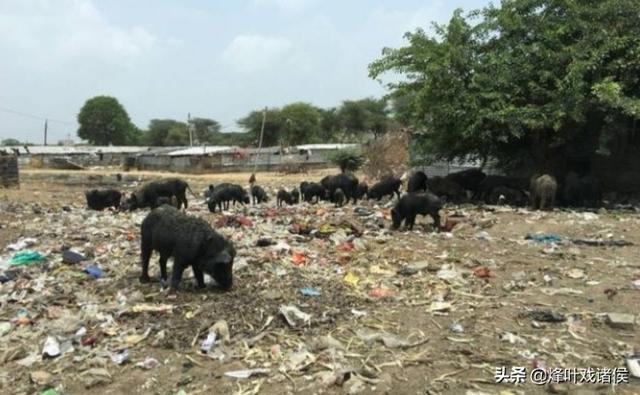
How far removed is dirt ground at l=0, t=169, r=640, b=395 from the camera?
17.1 feet

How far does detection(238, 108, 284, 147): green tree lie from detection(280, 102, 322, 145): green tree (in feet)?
5.01

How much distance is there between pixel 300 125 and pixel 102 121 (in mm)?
39326

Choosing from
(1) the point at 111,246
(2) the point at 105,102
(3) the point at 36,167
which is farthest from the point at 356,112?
(1) the point at 111,246

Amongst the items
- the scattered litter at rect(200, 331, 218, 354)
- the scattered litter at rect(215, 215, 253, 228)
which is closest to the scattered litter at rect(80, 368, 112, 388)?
the scattered litter at rect(200, 331, 218, 354)

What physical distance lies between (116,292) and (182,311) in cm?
124

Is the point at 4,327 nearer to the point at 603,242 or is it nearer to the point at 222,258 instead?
the point at 222,258

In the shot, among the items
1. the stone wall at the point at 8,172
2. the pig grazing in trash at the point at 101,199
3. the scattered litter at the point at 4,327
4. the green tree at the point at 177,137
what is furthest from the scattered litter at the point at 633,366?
the green tree at the point at 177,137

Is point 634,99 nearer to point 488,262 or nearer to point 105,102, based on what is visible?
point 488,262

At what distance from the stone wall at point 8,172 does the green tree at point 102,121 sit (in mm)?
67346

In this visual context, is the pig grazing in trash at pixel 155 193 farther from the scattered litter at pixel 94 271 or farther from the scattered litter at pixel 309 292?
the scattered litter at pixel 309 292

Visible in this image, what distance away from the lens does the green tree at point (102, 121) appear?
302 feet

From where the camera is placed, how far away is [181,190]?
17.2 metres

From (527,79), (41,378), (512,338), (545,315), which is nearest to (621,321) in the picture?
(545,315)

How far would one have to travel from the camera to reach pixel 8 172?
2717 centimetres
